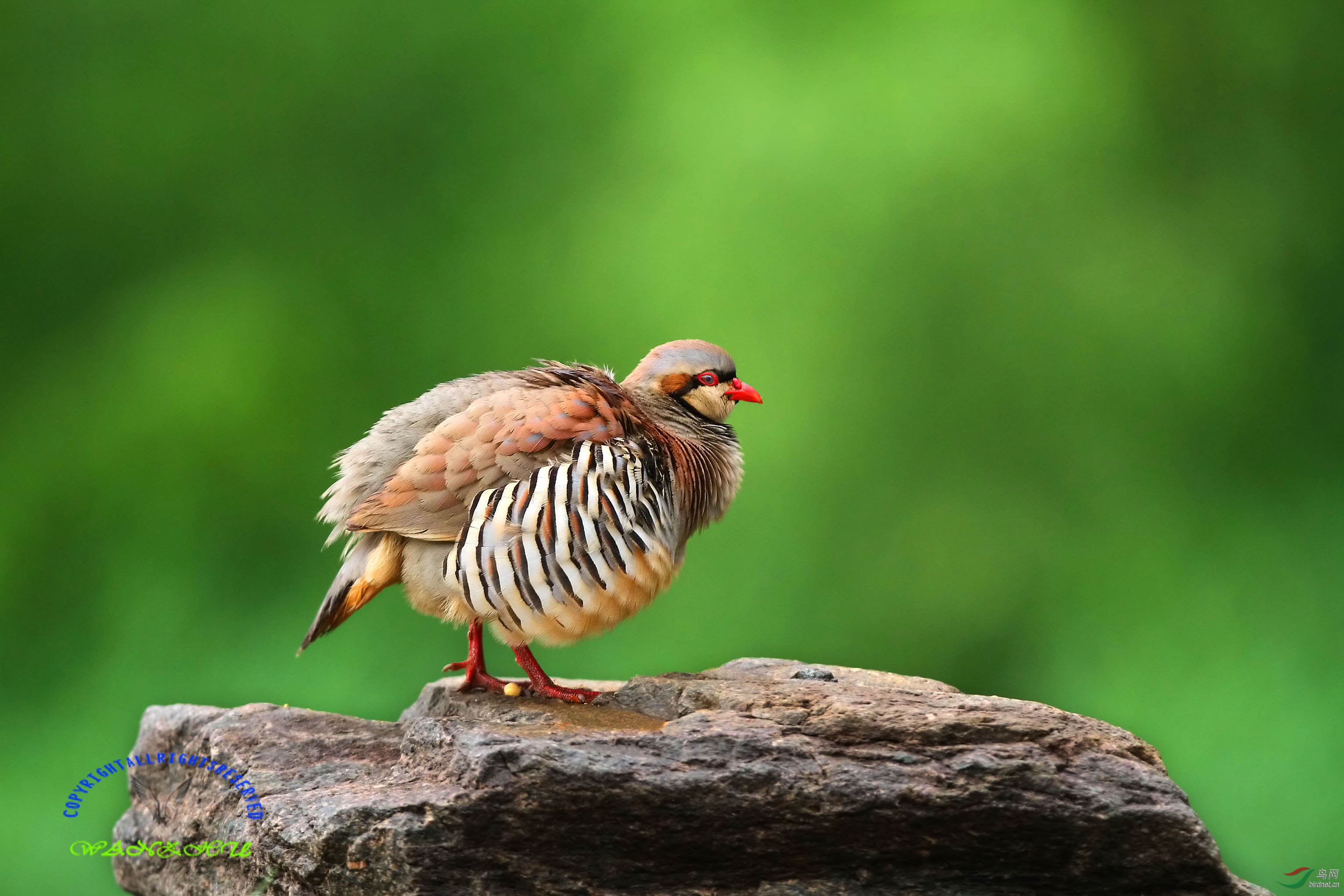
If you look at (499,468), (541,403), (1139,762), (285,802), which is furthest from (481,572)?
(1139,762)

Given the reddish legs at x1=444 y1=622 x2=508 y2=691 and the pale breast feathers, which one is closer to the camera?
the pale breast feathers

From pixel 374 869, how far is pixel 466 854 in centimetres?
26

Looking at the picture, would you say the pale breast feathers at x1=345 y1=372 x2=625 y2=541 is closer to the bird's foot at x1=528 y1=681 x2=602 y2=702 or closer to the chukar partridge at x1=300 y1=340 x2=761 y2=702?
the chukar partridge at x1=300 y1=340 x2=761 y2=702

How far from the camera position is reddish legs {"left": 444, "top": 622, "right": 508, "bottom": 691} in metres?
4.04

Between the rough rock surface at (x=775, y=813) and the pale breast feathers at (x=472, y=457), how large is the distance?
2.23ft

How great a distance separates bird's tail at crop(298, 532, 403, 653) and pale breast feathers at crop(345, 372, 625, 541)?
103mm

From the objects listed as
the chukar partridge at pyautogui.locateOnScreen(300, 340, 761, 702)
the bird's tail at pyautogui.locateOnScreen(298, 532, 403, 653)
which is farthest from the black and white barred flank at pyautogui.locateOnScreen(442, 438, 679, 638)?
the bird's tail at pyautogui.locateOnScreen(298, 532, 403, 653)

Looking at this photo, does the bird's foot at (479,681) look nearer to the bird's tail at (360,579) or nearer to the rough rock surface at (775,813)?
the bird's tail at (360,579)

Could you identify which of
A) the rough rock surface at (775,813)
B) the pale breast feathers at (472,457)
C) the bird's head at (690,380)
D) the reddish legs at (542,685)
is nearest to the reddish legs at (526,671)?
the reddish legs at (542,685)

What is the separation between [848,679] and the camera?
14.3 feet

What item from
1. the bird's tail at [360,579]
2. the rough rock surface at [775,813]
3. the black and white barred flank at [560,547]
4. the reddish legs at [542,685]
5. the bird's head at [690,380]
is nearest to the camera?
the rough rock surface at [775,813]

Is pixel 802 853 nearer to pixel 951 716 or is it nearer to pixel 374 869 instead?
pixel 951 716

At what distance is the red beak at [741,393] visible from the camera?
14.0ft
